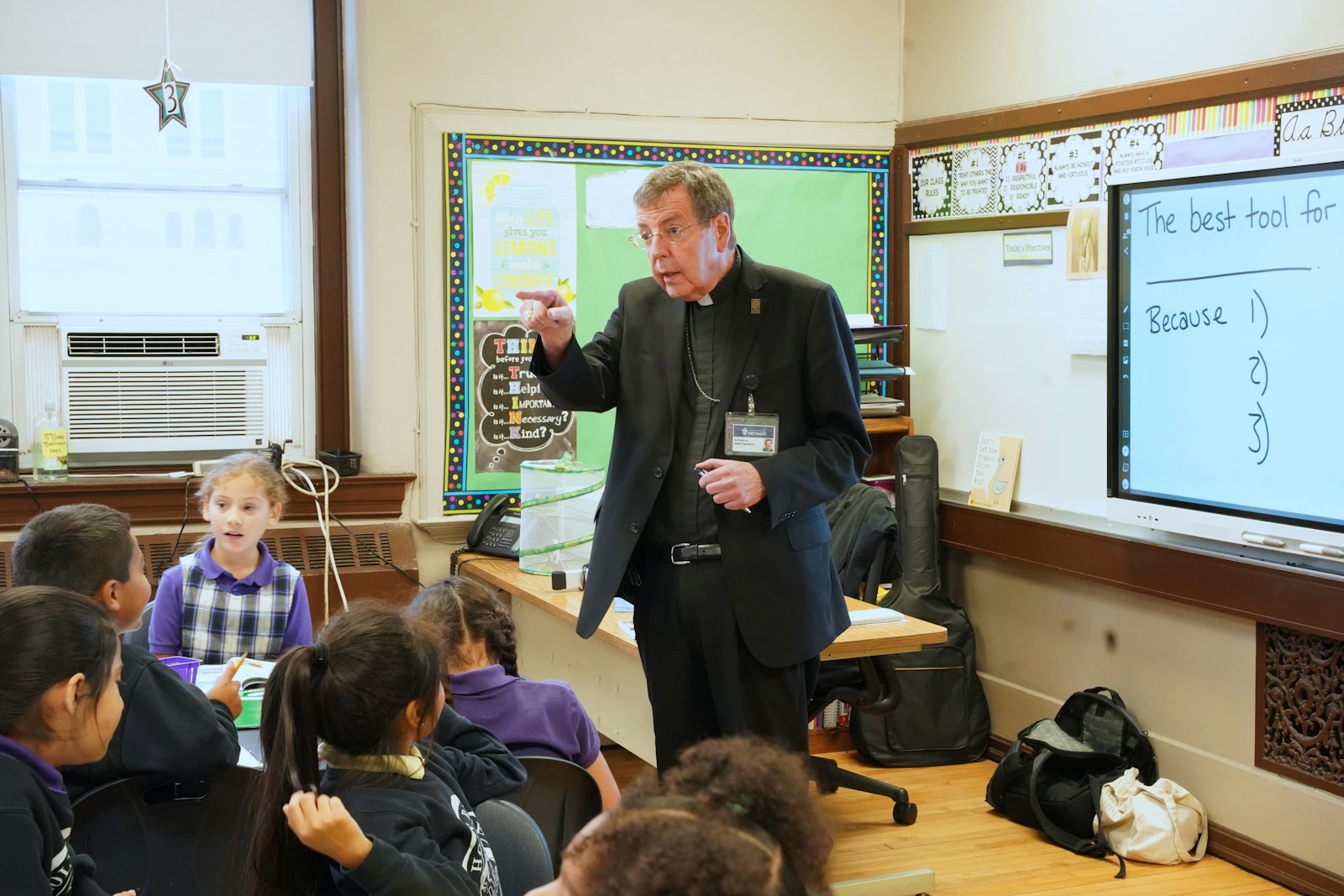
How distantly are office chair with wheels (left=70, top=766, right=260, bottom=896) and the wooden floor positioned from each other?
73.3 inches

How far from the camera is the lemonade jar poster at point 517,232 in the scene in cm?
424

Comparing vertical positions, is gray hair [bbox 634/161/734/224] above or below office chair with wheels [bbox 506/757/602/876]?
above

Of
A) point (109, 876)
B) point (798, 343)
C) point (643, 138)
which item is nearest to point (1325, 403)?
point (798, 343)

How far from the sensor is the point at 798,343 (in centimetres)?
245

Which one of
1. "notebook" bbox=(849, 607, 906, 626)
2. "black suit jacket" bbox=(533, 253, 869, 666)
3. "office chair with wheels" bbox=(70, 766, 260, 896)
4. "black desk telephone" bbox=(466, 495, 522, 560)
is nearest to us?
"office chair with wheels" bbox=(70, 766, 260, 896)

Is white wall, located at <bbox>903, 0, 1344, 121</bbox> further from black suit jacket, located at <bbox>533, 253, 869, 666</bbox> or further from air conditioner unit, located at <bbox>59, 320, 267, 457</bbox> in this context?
air conditioner unit, located at <bbox>59, 320, 267, 457</bbox>

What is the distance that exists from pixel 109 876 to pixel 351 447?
2663 millimetres

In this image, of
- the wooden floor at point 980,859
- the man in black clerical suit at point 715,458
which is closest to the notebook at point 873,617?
the wooden floor at point 980,859

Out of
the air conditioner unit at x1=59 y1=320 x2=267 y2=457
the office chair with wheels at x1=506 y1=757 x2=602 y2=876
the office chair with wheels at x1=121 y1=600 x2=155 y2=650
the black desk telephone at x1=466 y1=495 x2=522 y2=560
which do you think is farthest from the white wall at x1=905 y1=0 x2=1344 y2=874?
the office chair with wheels at x1=121 y1=600 x2=155 y2=650

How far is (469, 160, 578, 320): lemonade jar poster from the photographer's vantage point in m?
4.24

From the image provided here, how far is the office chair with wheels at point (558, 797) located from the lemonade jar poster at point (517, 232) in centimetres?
252

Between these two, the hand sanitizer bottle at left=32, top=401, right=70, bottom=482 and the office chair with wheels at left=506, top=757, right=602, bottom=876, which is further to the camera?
the hand sanitizer bottle at left=32, top=401, right=70, bottom=482

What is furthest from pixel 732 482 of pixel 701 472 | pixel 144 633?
pixel 144 633

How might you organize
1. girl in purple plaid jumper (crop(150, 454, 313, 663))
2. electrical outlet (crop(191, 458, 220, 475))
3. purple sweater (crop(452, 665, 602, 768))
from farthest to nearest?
electrical outlet (crop(191, 458, 220, 475)) < girl in purple plaid jumper (crop(150, 454, 313, 663)) < purple sweater (crop(452, 665, 602, 768))
